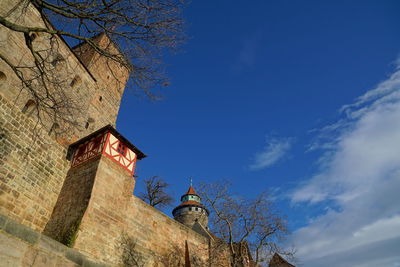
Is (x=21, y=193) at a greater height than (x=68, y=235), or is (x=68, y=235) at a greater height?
(x=21, y=193)

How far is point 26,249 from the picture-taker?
324 cm

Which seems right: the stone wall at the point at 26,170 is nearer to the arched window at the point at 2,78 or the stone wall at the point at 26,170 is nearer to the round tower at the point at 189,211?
the arched window at the point at 2,78

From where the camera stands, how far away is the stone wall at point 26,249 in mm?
3029

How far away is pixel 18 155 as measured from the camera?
843cm

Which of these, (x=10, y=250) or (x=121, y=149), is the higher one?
(x=121, y=149)

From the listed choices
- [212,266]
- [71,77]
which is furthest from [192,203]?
[71,77]

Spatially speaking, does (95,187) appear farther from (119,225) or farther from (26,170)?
(26,170)

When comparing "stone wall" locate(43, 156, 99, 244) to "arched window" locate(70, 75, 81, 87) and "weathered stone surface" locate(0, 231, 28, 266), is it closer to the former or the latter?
"weathered stone surface" locate(0, 231, 28, 266)

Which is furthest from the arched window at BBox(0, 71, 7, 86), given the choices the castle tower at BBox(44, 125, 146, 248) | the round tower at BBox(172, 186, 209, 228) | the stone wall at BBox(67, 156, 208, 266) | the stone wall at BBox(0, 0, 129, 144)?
the round tower at BBox(172, 186, 209, 228)

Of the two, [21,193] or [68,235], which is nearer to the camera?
[68,235]

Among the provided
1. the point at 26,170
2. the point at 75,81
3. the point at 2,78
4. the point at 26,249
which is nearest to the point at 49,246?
the point at 26,249

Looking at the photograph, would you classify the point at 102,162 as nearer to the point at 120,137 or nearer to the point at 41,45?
the point at 120,137

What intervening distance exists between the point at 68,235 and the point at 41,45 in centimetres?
813

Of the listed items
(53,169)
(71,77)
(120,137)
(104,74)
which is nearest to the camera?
(53,169)
